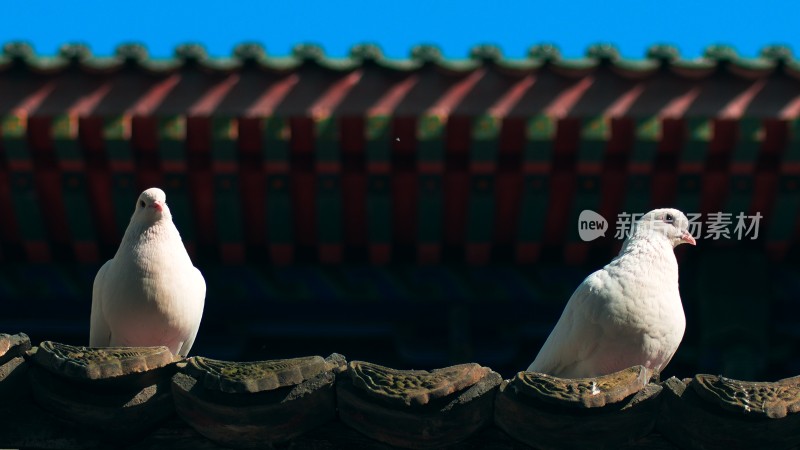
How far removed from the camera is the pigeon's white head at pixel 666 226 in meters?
6.10

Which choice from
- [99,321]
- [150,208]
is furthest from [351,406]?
[99,321]

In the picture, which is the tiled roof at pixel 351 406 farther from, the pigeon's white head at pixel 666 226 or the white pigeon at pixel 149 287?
the pigeon's white head at pixel 666 226

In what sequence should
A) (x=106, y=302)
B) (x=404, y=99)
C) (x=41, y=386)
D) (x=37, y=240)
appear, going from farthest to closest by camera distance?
(x=37, y=240), (x=404, y=99), (x=106, y=302), (x=41, y=386)

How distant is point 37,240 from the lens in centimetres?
797

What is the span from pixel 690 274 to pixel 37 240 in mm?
3316

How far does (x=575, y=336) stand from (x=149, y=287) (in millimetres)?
1601

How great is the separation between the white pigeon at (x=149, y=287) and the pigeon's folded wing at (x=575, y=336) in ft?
4.49

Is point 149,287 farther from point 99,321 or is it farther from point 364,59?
point 364,59

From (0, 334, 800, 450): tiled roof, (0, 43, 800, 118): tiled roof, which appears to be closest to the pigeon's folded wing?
(0, 334, 800, 450): tiled roof

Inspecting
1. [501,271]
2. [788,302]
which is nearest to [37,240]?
[501,271]

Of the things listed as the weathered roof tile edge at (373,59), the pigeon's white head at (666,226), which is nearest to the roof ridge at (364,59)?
the weathered roof tile edge at (373,59)

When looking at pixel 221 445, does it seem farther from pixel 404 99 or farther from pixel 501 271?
pixel 501 271

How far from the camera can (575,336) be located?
5.79 m

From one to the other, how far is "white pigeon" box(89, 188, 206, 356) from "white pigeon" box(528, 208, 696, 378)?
1387 mm
